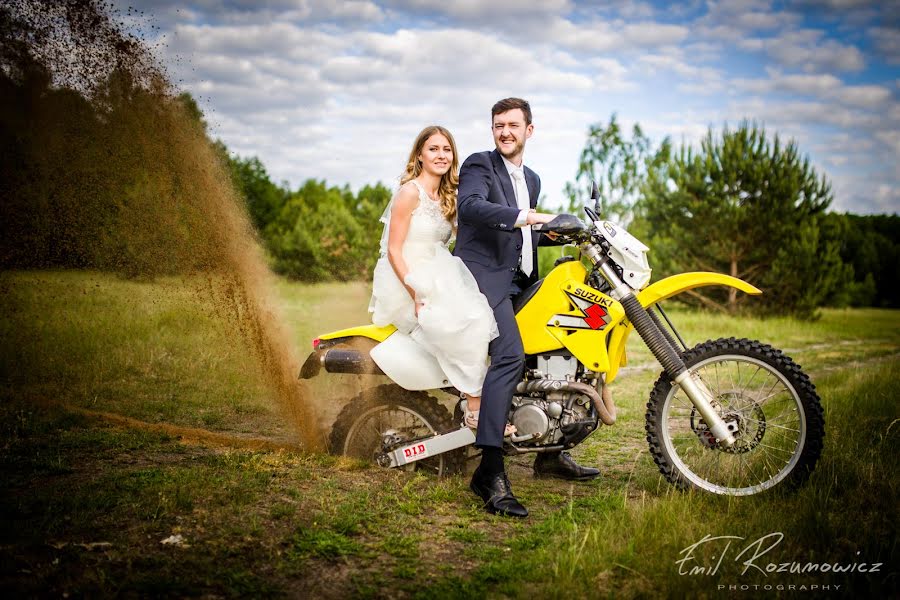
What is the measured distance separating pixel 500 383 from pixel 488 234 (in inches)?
39.6

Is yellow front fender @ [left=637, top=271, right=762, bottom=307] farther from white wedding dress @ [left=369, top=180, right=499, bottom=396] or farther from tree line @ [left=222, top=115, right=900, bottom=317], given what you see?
tree line @ [left=222, top=115, right=900, bottom=317]

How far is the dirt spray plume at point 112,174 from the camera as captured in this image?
5.82 meters

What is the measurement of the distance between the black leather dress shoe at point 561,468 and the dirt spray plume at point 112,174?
2.30 metres

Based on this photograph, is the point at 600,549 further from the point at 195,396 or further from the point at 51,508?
the point at 195,396

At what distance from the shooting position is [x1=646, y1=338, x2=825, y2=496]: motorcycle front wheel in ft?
12.2

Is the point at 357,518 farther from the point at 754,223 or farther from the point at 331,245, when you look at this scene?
the point at 331,245

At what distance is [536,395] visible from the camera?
4.23 metres

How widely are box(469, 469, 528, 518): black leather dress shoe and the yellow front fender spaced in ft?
4.75

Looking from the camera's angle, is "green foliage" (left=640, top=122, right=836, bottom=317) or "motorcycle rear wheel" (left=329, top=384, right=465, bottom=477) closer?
"motorcycle rear wheel" (left=329, top=384, right=465, bottom=477)

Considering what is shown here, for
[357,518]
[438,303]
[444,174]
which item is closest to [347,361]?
[438,303]

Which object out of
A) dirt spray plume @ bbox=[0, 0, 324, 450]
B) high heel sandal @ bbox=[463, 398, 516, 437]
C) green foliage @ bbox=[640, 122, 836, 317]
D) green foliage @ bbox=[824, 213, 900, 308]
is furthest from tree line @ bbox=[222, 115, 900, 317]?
green foliage @ bbox=[824, 213, 900, 308]

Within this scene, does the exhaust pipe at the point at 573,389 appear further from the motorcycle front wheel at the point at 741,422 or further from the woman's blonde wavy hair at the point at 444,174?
the woman's blonde wavy hair at the point at 444,174

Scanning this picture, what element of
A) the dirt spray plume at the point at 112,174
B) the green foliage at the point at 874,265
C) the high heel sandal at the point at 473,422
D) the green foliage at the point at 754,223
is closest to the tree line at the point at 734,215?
the green foliage at the point at 754,223

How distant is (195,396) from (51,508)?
3652mm
